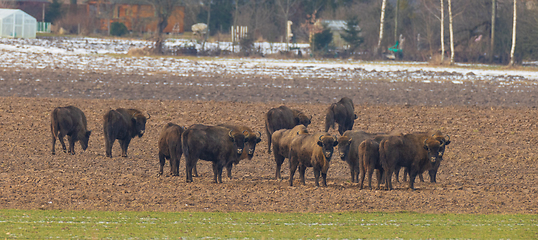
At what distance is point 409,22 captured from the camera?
70125 mm

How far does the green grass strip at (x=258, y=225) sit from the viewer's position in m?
8.98

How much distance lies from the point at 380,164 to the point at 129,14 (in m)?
73.0

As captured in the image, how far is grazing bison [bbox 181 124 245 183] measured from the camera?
45.3 feet

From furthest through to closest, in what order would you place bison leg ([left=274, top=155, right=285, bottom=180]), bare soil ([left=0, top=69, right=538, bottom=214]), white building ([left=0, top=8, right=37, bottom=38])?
white building ([left=0, top=8, right=37, bottom=38]), bison leg ([left=274, top=155, right=285, bottom=180]), bare soil ([left=0, top=69, right=538, bottom=214])

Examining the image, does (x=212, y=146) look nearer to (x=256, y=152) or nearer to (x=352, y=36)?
(x=256, y=152)

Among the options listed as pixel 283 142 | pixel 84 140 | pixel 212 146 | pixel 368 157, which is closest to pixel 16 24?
pixel 84 140

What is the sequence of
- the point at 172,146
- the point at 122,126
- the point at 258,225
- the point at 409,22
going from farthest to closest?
1. the point at 409,22
2. the point at 122,126
3. the point at 172,146
4. the point at 258,225

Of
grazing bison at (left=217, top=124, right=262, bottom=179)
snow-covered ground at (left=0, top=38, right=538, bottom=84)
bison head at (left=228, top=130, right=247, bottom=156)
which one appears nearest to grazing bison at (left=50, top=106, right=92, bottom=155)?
grazing bison at (left=217, top=124, right=262, bottom=179)

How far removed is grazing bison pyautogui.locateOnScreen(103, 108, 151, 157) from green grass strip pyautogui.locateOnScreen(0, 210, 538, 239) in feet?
20.6

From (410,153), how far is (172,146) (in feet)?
15.5

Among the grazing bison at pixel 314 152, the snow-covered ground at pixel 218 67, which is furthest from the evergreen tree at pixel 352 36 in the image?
the grazing bison at pixel 314 152

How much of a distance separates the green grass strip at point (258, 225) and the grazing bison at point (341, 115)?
890 centimetres

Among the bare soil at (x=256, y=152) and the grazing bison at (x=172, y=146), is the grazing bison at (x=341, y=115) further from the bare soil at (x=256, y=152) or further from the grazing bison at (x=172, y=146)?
the grazing bison at (x=172, y=146)

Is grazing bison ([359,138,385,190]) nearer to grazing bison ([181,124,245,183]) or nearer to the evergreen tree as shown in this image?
grazing bison ([181,124,245,183])
